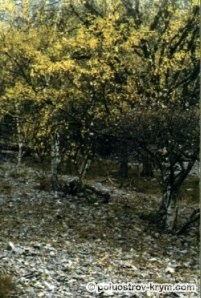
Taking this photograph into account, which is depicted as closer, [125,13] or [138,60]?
[138,60]

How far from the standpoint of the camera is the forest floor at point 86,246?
56.3 feet

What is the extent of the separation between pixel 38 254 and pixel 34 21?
17.7m

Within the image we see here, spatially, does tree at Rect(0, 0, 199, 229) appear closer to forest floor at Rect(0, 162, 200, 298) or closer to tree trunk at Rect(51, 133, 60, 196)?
tree trunk at Rect(51, 133, 60, 196)

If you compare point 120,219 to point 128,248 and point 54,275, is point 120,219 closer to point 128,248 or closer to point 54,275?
point 128,248

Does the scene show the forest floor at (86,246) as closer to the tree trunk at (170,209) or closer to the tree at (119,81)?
the tree trunk at (170,209)

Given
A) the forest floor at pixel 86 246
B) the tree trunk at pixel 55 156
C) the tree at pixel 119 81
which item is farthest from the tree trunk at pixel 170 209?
the tree trunk at pixel 55 156

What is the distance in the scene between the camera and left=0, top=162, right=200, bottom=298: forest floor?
1716 centimetres

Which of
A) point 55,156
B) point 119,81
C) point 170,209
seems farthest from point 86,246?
point 55,156

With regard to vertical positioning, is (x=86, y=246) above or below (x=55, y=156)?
below

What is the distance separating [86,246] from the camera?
22250 millimetres

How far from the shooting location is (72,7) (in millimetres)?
33000

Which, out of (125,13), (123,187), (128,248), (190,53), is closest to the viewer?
(128,248)

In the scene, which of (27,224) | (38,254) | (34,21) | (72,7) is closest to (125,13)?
(72,7)

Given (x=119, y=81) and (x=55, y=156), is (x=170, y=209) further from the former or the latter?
(x=55, y=156)
